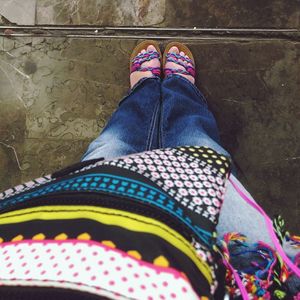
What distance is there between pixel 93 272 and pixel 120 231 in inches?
3.8

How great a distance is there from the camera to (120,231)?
68cm

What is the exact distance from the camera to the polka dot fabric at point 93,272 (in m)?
0.59

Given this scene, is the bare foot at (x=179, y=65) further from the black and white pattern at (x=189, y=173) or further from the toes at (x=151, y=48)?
the black and white pattern at (x=189, y=173)

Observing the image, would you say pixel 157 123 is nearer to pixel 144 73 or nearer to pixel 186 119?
pixel 186 119

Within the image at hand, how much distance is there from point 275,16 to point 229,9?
7.9 inches

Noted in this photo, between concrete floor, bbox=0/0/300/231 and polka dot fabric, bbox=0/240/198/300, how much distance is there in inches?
40.8

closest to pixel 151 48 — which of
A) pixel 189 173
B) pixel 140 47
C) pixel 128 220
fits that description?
pixel 140 47

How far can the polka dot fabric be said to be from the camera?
0.59m

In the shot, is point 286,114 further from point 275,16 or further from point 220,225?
point 220,225

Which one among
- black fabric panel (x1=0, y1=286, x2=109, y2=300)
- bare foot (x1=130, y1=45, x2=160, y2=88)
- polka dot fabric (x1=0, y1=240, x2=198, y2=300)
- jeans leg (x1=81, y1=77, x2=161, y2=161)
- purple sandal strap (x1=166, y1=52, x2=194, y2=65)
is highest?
purple sandal strap (x1=166, y1=52, x2=194, y2=65)

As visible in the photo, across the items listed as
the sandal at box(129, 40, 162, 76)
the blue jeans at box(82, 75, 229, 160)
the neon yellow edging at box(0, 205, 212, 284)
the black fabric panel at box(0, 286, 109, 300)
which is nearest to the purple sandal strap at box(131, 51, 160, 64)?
the sandal at box(129, 40, 162, 76)

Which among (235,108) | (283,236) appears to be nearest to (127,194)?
(283,236)

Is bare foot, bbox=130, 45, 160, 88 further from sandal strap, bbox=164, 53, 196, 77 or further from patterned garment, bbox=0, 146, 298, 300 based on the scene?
patterned garment, bbox=0, 146, 298, 300

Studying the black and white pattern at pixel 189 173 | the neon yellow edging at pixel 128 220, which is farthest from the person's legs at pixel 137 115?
the neon yellow edging at pixel 128 220
